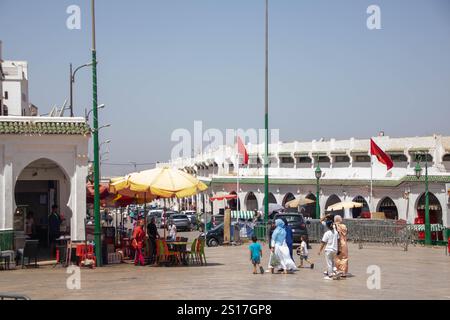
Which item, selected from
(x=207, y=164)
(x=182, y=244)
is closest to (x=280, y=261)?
(x=182, y=244)

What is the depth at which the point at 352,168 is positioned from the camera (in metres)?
55.7

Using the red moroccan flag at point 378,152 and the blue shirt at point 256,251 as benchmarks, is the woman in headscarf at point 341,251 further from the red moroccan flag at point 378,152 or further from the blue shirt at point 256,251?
the red moroccan flag at point 378,152

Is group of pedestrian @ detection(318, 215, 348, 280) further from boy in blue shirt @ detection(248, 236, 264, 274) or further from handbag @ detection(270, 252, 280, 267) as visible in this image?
boy in blue shirt @ detection(248, 236, 264, 274)

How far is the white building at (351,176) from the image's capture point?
4803cm

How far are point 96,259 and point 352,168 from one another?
121ft

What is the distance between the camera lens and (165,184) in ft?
70.4

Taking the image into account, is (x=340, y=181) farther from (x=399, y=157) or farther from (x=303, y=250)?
(x=303, y=250)

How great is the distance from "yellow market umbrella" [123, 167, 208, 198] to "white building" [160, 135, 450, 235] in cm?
2793

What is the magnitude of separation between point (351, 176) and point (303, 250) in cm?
3453

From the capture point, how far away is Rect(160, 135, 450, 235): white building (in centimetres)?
4803

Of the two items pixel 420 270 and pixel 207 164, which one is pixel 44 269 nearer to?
pixel 420 270

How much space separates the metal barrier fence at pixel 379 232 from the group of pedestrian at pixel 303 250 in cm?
1109

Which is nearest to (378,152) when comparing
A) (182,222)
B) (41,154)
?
(182,222)

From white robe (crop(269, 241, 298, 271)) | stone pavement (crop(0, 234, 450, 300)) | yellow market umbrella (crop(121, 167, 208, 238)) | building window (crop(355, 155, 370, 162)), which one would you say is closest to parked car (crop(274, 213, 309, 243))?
stone pavement (crop(0, 234, 450, 300))
